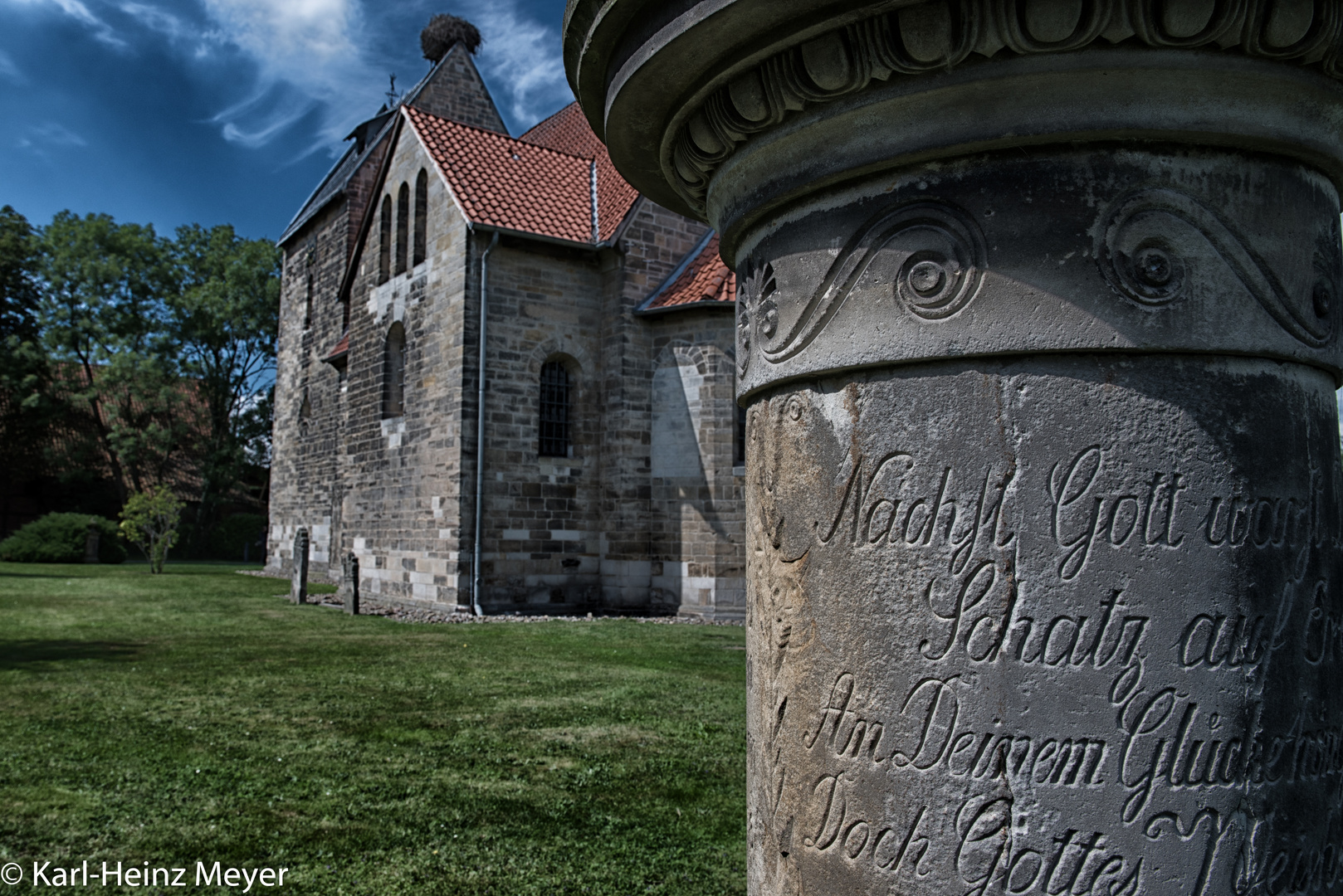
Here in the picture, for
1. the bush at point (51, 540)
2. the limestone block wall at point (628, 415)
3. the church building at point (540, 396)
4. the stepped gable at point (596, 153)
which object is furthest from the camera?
the bush at point (51, 540)

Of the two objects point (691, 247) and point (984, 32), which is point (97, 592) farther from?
point (984, 32)

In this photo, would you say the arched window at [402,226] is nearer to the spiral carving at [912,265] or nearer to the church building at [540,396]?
the church building at [540,396]

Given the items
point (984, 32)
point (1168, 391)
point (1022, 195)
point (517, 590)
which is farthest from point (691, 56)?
point (517, 590)

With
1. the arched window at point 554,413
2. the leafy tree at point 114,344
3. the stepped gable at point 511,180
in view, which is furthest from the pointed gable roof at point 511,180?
the leafy tree at point 114,344

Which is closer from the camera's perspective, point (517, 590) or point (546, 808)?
point (546, 808)

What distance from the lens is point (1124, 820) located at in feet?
5.64

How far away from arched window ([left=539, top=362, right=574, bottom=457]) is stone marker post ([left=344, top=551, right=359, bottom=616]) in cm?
364

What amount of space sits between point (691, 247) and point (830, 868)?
14854 millimetres

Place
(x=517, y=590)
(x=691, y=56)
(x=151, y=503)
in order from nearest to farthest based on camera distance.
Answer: (x=691, y=56) < (x=517, y=590) < (x=151, y=503)

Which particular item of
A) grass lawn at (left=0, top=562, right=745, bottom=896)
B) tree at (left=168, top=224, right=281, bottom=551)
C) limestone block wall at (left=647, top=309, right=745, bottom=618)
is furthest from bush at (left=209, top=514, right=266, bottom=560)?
grass lawn at (left=0, top=562, right=745, bottom=896)

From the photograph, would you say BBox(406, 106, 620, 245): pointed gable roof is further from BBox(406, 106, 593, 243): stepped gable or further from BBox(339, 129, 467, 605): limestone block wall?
BBox(339, 129, 467, 605): limestone block wall

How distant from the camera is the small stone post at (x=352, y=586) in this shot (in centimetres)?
1453

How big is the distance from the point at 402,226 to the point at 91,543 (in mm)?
18000

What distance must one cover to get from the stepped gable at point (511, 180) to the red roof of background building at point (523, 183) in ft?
0.05
